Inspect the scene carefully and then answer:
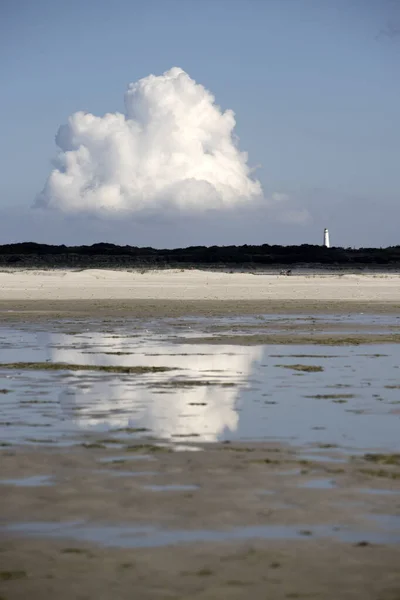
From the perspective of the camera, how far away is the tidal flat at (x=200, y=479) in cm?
621

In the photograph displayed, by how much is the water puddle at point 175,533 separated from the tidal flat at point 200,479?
2 centimetres

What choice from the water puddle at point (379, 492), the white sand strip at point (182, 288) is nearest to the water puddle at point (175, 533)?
the water puddle at point (379, 492)

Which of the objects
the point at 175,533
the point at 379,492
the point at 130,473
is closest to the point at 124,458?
the point at 130,473

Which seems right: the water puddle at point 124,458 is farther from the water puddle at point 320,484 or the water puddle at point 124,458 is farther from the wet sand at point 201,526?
the water puddle at point 320,484

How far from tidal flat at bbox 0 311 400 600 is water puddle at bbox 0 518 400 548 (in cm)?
2

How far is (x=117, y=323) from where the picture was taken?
3162cm

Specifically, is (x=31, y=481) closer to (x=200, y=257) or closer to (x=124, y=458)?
(x=124, y=458)

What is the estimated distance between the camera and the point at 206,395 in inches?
562

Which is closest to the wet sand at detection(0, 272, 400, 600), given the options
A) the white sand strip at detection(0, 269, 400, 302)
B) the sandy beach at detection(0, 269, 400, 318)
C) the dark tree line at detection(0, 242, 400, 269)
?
the sandy beach at detection(0, 269, 400, 318)

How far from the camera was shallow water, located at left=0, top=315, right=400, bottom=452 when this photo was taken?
443 inches

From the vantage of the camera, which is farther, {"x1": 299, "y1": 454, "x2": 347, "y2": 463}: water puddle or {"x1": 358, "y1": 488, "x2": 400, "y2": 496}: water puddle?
{"x1": 299, "y1": 454, "x2": 347, "y2": 463}: water puddle

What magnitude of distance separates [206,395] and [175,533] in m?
7.19

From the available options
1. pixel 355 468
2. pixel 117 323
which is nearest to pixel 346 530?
pixel 355 468

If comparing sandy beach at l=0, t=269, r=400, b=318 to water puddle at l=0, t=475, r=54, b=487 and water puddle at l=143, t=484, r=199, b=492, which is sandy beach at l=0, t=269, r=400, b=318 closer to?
water puddle at l=0, t=475, r=54, b=487
